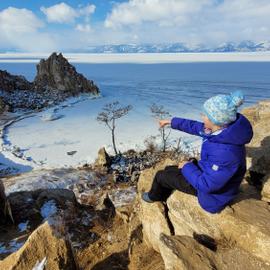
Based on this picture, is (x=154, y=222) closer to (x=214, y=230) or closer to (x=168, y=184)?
(x=168, y=184)

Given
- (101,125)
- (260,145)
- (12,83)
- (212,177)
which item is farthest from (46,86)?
(212,177)

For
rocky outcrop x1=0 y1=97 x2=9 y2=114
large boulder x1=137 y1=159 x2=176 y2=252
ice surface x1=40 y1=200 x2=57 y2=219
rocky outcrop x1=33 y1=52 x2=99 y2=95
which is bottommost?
rocky outcrop x1=33 y1=52 x2=99 y2=95

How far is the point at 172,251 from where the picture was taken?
4871 mm

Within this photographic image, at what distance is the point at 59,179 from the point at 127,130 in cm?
2848

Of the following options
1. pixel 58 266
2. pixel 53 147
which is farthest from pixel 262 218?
pixel 53 147

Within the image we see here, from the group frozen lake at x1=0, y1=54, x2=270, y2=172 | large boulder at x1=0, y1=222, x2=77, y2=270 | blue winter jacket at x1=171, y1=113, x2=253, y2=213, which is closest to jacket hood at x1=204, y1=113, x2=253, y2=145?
blue winter jacket at x1=171, y1=113, x2=253, y2=213

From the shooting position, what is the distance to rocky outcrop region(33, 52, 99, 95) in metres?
85.2

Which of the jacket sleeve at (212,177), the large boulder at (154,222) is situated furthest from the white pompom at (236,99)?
the large boulder at (154,222)

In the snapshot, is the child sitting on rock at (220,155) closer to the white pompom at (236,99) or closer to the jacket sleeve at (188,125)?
the white pompom at (236,99)

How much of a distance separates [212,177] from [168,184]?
113 centimetres

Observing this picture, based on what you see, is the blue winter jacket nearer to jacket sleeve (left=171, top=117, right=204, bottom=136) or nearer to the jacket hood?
the jacket hood

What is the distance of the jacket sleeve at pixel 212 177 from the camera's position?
525 cm

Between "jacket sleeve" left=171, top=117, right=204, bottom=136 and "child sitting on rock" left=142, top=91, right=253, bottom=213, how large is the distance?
25 centimetres

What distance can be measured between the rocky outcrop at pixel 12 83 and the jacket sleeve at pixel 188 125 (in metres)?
79.4
